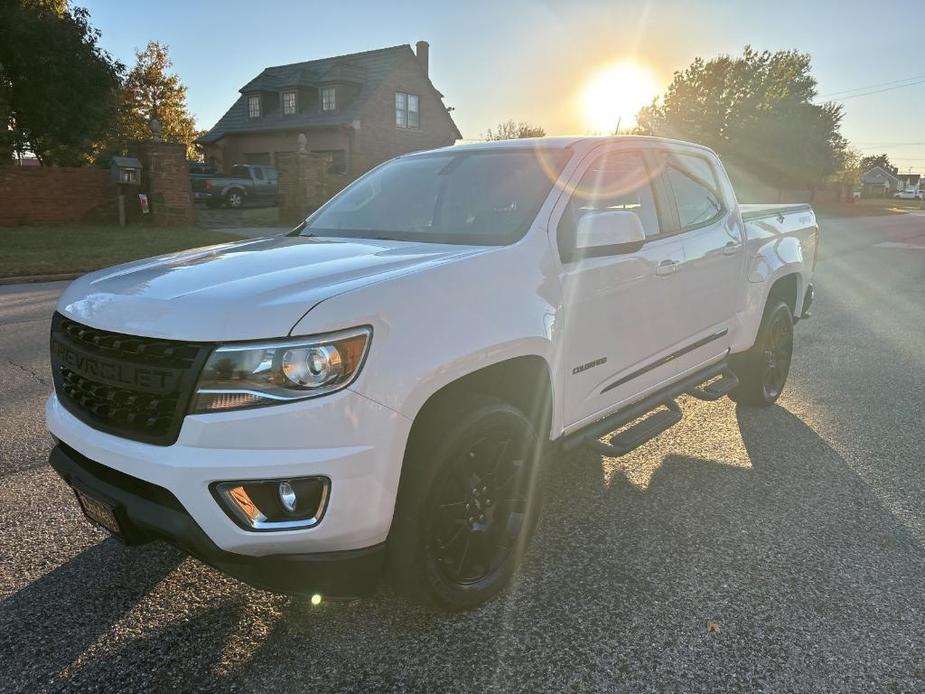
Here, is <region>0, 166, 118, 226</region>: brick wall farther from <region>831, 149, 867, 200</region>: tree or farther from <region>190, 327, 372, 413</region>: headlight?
<region>831, 149, 867, 200</region>: tree

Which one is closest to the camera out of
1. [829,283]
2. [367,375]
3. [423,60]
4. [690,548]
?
[367,375]

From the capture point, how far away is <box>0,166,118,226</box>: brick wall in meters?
18.5

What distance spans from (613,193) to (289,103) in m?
37.9

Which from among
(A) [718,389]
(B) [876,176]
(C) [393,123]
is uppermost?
(C) [393,123]

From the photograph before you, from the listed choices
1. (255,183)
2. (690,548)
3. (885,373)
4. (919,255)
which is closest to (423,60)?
(255,183)

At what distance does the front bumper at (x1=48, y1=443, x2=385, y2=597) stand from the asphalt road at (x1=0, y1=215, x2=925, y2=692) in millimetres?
411

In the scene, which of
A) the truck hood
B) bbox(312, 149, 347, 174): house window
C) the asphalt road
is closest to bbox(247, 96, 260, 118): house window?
bbox(312, 149, 347, 174): house window

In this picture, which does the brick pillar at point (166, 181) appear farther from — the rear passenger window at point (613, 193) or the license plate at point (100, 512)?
the license plate at point (100, 512)

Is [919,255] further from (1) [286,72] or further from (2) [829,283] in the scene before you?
(1) [286,72]

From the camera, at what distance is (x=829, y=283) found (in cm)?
1222

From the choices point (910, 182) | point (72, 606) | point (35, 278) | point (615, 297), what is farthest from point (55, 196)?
point (910, 182)

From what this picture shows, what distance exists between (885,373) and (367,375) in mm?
5938

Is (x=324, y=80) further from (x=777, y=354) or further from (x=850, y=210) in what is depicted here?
(x=850, y=210)

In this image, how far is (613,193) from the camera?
143 inches
